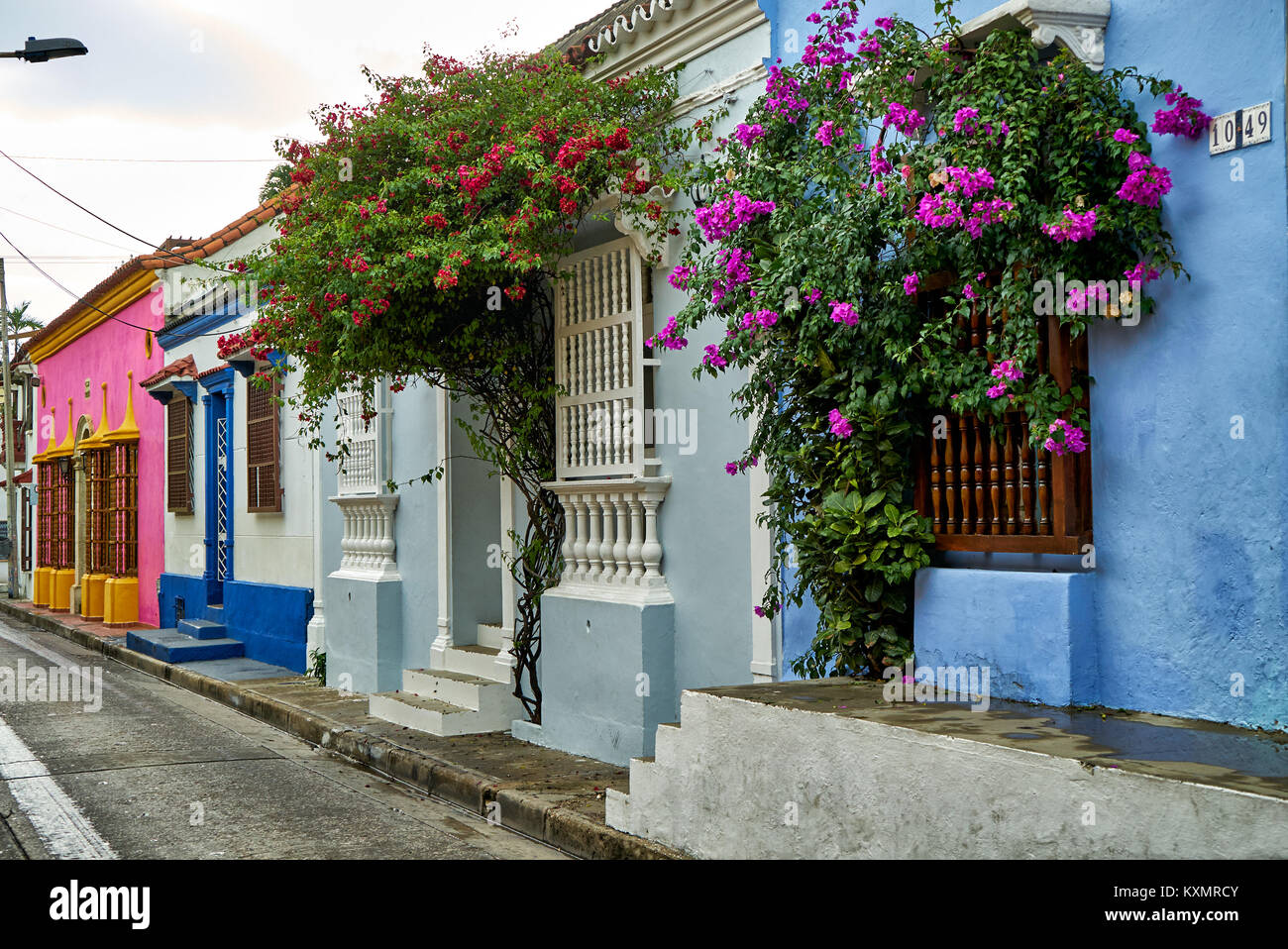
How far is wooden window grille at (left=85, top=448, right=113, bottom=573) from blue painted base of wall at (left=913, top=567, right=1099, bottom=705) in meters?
18.7

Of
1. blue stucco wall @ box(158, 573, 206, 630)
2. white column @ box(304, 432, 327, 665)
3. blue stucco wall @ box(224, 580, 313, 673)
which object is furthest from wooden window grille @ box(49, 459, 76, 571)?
white column @ box(304, 432, 327, 665)

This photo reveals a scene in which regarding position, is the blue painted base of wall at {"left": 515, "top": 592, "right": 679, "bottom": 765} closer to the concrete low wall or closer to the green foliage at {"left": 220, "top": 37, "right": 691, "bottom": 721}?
the green foliage at {"left": 220, "top": 37, "right": 691, "bottom": 721}

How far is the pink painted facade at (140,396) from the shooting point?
64.0 ft

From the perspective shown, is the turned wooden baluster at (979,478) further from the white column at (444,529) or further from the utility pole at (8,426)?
the utility pole at (8,426)

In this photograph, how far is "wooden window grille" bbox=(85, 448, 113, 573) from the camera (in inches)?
843

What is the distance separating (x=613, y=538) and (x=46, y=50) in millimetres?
6914

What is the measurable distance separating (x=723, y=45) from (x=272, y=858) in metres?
5.17

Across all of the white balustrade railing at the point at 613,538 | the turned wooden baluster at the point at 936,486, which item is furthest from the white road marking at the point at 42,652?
the turned wooden baluster at the point at 936,486

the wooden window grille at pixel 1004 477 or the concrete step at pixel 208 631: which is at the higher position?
the wooden window grille at pixel 1004 477

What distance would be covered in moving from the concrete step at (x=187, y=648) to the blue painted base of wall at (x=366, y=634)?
351 cm

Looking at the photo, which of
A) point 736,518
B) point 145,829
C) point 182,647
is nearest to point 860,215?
point 736,518

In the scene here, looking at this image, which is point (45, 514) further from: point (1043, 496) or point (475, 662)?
point (1043, 496)

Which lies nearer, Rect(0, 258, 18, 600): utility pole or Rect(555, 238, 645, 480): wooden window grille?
Rect(555, 238, 645, 480): wooden window grille
